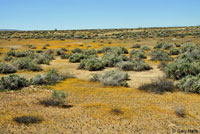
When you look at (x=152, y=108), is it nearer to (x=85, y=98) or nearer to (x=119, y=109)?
(x=119, y=109)

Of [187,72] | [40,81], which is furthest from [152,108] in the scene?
[40,81]

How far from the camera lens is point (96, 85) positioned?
1230 centimetres

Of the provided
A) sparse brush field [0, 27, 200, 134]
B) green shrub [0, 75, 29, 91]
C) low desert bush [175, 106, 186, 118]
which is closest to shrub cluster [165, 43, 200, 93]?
sparse brush field [0, 27, 200, 134]

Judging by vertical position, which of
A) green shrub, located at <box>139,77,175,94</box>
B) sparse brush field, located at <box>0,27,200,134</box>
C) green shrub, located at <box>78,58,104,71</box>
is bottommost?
sparse brush field, located at <box>0,27,200,134</box>

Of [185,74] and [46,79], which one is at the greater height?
[185,74]

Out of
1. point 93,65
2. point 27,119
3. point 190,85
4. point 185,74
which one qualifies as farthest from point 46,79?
point 185,74

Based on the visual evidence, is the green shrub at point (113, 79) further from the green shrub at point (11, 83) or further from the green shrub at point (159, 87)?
the green shrub at point (11, 83)

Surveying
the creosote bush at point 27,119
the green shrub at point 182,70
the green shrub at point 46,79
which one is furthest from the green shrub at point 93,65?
the creosote bush at point 27,119

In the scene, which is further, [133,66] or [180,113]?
[133,66]

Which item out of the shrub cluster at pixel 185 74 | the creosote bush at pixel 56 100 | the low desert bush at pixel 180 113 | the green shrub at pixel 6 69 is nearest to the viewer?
the low desert bush at pixel 180 113

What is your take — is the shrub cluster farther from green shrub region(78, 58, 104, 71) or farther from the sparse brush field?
green shrub region(78, 58, 104, 71)

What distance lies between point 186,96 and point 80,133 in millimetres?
6293

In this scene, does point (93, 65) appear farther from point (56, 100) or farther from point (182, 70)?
point (56, 100)

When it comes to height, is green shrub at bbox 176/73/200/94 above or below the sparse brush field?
above
